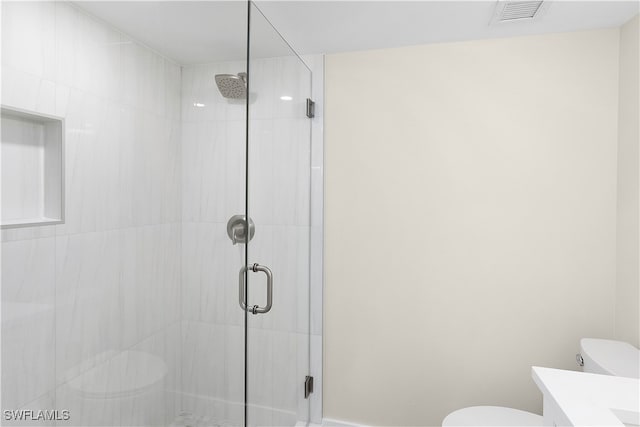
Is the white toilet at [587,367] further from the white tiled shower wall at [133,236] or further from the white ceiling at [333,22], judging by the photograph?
the white ceiling at [333,22]

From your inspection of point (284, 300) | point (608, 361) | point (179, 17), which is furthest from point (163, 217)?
point (608, 361)

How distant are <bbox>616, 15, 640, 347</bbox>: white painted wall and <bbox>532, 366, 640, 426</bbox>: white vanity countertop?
2.85 feet

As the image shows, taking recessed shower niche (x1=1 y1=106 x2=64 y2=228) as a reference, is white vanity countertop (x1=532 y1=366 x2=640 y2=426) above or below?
below

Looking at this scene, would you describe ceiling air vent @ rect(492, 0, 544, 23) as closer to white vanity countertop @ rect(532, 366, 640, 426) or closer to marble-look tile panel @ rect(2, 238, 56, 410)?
white vanity countertop @ rect(532, 366, 640, 426)

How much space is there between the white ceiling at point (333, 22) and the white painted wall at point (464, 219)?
0.11 m

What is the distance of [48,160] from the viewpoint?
0.73 metres

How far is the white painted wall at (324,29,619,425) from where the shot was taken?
5.94ft

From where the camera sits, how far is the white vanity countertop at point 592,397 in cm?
82

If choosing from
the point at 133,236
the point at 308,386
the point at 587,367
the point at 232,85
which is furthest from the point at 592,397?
the point at 308,386

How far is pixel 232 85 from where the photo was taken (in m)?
1.23

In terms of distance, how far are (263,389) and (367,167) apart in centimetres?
122
